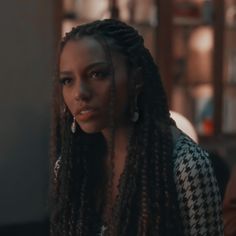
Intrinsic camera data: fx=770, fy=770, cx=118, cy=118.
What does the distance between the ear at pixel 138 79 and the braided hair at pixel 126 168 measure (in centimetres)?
1

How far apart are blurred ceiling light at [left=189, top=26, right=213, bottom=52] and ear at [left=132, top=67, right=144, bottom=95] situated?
4.18 m

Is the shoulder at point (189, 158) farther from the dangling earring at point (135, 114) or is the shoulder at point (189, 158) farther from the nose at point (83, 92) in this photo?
the nose at point (83, 92)

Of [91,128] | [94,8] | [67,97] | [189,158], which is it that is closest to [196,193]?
[189,158]

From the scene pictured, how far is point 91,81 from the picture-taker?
209cm

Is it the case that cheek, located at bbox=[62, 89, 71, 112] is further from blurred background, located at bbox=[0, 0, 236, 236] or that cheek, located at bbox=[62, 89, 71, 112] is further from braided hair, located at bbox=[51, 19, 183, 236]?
blurred background, located at bbox=[0, 0, 236, 236]

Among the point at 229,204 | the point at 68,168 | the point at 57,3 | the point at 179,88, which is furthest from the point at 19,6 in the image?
the point at 68,168

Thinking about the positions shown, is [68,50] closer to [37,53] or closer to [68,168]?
[68,168]

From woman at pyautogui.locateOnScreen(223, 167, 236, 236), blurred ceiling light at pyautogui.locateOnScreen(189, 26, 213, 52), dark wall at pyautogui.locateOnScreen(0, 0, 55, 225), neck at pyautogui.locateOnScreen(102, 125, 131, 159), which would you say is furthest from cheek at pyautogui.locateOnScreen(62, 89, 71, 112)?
blurred ceiling light at pyautogui.locateOnScreen(189, 26, 213, 52)

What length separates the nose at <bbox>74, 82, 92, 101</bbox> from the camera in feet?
6.82

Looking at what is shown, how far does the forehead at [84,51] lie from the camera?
2.09m

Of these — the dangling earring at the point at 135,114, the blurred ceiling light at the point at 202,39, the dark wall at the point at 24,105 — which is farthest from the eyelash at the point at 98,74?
the blurred ceiling light at the point at 202,39

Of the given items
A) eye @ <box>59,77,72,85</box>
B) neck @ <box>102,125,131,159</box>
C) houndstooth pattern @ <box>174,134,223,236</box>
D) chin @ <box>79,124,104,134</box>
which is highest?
eye @ <box>59,77,72,85</box>

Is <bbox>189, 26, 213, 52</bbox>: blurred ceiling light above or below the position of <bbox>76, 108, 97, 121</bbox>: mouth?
above

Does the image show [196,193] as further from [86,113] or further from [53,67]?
[53,67]
